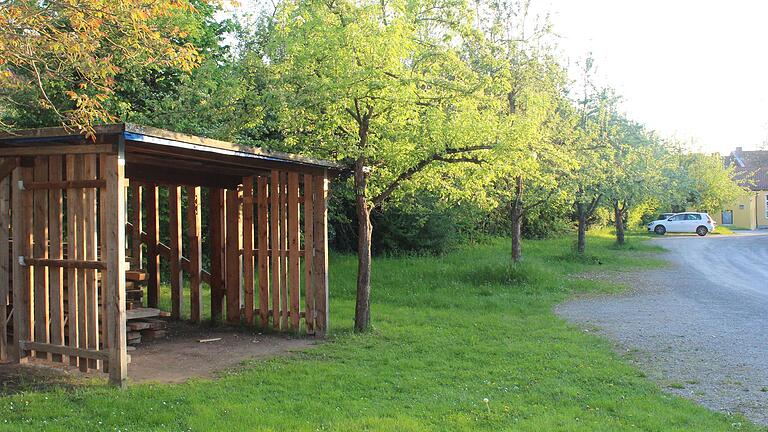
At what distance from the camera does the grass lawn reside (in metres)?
6.07

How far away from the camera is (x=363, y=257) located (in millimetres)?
11203

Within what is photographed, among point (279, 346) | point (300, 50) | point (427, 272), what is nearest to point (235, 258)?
point (279, 346)

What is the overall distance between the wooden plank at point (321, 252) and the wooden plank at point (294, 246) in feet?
0.93

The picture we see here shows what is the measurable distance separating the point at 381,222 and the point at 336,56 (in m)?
13.5

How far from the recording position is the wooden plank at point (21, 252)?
804 centimetres

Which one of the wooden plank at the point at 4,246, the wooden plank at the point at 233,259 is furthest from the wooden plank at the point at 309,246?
the wooden plank at the point at 4,246

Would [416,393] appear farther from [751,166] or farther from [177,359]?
[751,166]

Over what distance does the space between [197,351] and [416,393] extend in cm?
378

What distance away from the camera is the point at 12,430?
571 centimetres

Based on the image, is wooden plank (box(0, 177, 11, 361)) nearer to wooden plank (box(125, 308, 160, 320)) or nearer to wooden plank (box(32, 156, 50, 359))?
wooden plank (box(32, 156, 50, 359))

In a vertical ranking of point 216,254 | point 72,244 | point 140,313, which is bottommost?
point 140,313

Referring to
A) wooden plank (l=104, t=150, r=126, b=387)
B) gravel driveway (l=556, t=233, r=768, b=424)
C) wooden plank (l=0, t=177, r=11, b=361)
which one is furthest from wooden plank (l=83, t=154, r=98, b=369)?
gravel driveway (l=556, t=233, r=768, b=424)

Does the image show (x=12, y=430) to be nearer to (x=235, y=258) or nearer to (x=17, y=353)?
(x=17, y=353)

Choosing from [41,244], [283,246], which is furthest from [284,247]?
[41,244]
